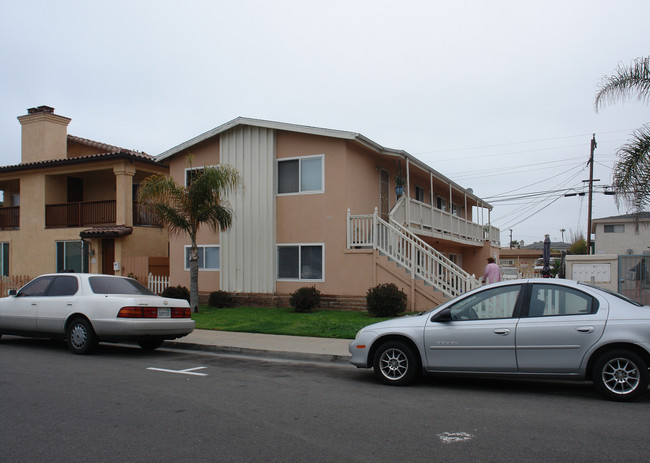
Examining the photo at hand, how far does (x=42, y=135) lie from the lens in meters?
25.0

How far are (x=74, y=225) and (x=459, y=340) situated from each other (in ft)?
66.4

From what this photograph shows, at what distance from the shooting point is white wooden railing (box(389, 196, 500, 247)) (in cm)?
1898

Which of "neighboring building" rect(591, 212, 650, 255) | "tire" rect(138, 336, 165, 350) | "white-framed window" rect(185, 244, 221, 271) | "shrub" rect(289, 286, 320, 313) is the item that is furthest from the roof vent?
"neighboring building" rect(591, 212, 650, 255)

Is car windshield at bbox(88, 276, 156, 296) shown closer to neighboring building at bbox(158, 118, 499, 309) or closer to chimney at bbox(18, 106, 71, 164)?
neighboring building at bbox(158, 118, 499, 309)

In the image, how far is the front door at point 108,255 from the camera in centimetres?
2241

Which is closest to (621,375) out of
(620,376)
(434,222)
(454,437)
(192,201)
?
(620,376)

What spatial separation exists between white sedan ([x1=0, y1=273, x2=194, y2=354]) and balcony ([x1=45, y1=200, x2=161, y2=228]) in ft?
36.3

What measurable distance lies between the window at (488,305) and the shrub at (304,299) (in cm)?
888

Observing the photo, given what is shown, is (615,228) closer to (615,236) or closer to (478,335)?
(615,236)

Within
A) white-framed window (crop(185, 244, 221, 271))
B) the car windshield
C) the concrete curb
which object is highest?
white-framed window (crop(185, 244, 221, 271))

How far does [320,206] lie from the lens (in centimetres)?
1756

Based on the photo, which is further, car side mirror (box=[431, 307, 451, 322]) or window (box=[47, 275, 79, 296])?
window (box=[47, 275, 79, 296])

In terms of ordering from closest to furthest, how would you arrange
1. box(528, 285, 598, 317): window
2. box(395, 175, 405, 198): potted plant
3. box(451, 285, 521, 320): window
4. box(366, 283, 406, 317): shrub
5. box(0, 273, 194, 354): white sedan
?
1. box(528, 285, 598, 317): window
2. box(451, 285, 521, 320): window
3. box(0, 273, 194, 354): white sedan
4. box(366, 283, 406, 317): shrub
5. box(395, 175, 405, 198): potted plant

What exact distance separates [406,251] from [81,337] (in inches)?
368
